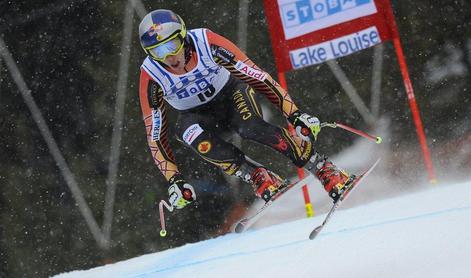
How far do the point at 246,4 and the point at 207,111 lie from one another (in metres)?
1.92

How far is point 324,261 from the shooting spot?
4074 mm

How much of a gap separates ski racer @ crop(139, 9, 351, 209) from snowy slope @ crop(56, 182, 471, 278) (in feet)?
1.39

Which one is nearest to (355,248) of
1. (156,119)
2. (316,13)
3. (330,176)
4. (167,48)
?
(330,176)

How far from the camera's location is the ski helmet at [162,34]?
421cm

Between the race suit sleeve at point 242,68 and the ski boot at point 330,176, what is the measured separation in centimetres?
40

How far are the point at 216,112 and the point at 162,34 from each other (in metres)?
0.76

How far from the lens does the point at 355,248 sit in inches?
162

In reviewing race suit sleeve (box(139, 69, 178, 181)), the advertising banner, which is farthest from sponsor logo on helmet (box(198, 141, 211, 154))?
the advertising banner

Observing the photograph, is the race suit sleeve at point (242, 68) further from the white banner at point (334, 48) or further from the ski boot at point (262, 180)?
the white banner at point (334, 48)

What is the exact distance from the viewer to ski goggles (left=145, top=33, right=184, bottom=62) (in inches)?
167

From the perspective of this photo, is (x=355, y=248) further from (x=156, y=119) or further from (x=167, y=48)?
(x=167, y=48)

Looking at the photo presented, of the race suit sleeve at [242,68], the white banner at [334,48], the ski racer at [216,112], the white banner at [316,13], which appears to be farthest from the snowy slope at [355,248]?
the white banner at [316,13]

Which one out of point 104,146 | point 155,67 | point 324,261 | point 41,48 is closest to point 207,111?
point 155,67

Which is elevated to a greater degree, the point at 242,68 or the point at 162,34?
the point at 162,34
